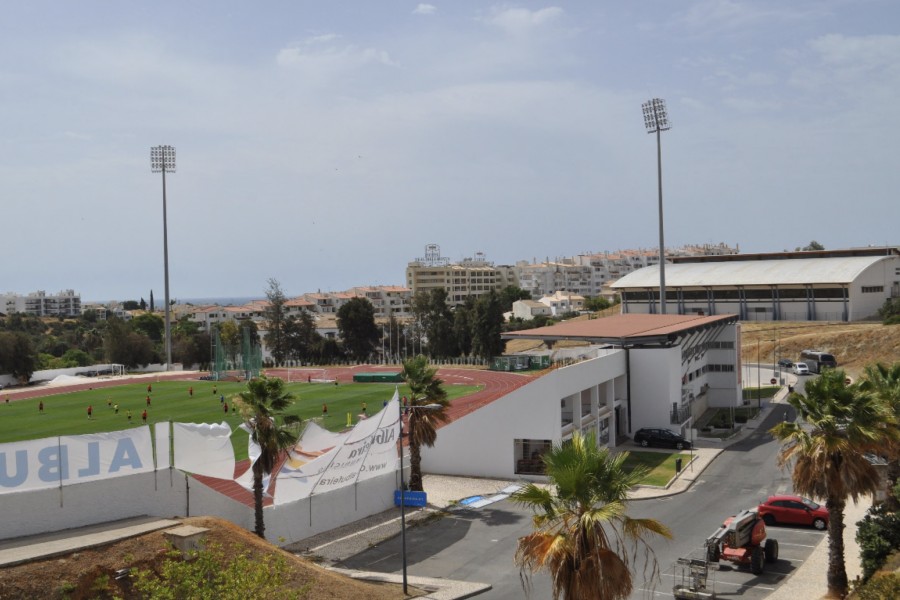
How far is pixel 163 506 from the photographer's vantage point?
85.5 feet

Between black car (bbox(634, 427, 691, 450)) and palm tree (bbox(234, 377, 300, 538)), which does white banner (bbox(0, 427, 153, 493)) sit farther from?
black car (bbox(634, 427, 691, 450))

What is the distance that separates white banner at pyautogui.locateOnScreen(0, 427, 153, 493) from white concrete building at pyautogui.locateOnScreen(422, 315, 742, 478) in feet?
59.4

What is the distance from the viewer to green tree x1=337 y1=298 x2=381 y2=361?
105312mm

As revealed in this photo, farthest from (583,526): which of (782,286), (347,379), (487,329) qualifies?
(782,286)

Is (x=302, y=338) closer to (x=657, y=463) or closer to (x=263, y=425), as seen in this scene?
(x=657, y=463)

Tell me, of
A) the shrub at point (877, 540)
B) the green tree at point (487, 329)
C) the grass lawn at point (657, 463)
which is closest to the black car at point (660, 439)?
the grass lawn at point (657, 463)

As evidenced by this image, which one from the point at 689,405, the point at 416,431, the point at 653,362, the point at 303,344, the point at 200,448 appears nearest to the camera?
the point at 200,448

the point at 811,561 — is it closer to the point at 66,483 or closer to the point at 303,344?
the point at 66,483

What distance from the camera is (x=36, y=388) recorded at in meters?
75.8

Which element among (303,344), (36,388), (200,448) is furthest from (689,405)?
(303,344)

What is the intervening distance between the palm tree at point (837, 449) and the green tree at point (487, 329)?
241 feet

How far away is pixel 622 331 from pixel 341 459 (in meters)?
27.3

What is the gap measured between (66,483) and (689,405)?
4135 centimetres

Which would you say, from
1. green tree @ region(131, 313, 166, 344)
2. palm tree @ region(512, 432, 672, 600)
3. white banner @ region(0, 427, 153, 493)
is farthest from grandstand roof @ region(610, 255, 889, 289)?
palm tree @ region(512, 432, 672, 600)
